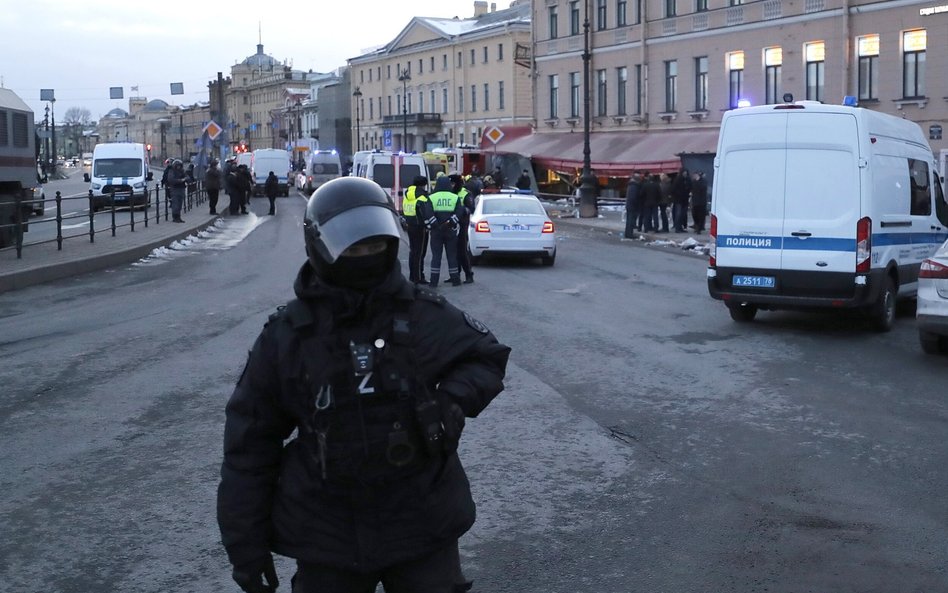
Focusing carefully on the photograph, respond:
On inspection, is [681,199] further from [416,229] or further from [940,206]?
[940,206]

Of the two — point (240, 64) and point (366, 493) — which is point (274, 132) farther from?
point (366, 493)

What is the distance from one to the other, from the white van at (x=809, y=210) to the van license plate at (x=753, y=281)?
0.01 meters

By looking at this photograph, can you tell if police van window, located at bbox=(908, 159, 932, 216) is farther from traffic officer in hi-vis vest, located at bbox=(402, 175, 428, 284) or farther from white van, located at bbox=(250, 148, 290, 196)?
white van, located at bbox=(250, 148, 290, 196)

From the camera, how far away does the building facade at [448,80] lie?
7494cm

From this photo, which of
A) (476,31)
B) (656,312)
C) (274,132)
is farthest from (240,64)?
(656,312)

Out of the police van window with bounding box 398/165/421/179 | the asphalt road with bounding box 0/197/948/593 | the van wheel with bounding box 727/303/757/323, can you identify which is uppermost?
the police van window with bounding box 398/165/421/179

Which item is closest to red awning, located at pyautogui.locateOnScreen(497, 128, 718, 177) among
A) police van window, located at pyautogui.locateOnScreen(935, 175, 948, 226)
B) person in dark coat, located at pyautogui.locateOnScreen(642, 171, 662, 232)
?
person in dark coat, located at pyautogui.locateOnScreen(642, 171, 662, 232)

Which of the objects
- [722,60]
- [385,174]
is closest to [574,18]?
[722,60]


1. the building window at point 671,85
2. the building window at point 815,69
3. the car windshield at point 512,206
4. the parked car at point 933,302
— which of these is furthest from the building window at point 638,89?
the parked car at point 933,302

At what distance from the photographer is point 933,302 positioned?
11.1 meters

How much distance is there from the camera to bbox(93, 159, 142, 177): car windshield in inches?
1731

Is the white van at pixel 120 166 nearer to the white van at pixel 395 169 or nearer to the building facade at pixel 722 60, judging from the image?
the white van at pixel 395 169

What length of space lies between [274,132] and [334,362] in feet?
509

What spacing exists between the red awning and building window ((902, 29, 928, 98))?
7873 mm
